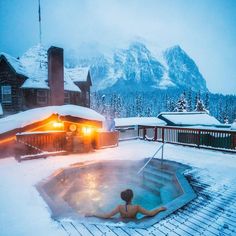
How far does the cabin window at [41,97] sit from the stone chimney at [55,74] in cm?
139

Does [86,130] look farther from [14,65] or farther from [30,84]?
[14,65]

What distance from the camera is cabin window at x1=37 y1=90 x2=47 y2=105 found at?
22469mm

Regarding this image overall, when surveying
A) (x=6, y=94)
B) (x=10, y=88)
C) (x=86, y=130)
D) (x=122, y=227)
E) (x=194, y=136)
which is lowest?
(x=122, y=227)

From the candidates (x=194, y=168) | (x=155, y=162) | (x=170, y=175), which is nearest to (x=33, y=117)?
(x=155, y=162)

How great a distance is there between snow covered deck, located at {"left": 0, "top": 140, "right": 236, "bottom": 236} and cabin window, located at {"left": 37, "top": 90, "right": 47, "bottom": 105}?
12158mm

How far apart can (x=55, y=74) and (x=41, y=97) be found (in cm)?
304

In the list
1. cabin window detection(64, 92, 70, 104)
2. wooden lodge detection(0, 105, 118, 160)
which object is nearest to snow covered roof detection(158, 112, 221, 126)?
cabin window detection(64, 92, 70, 104)

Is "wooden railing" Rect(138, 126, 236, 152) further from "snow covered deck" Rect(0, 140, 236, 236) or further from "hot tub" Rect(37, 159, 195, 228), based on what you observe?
"hot tub" Rect(37, 159, 195, 228)

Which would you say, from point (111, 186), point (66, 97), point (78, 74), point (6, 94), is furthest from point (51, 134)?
point (78, 74)

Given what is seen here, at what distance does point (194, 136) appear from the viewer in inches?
602

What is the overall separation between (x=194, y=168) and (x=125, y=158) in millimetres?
3635

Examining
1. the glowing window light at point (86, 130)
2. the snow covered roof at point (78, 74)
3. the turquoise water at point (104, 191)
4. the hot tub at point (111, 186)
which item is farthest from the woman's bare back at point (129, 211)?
the snow covered roof at point (78, 74)

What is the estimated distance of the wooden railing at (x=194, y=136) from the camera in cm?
1334

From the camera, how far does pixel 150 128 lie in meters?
18.5
